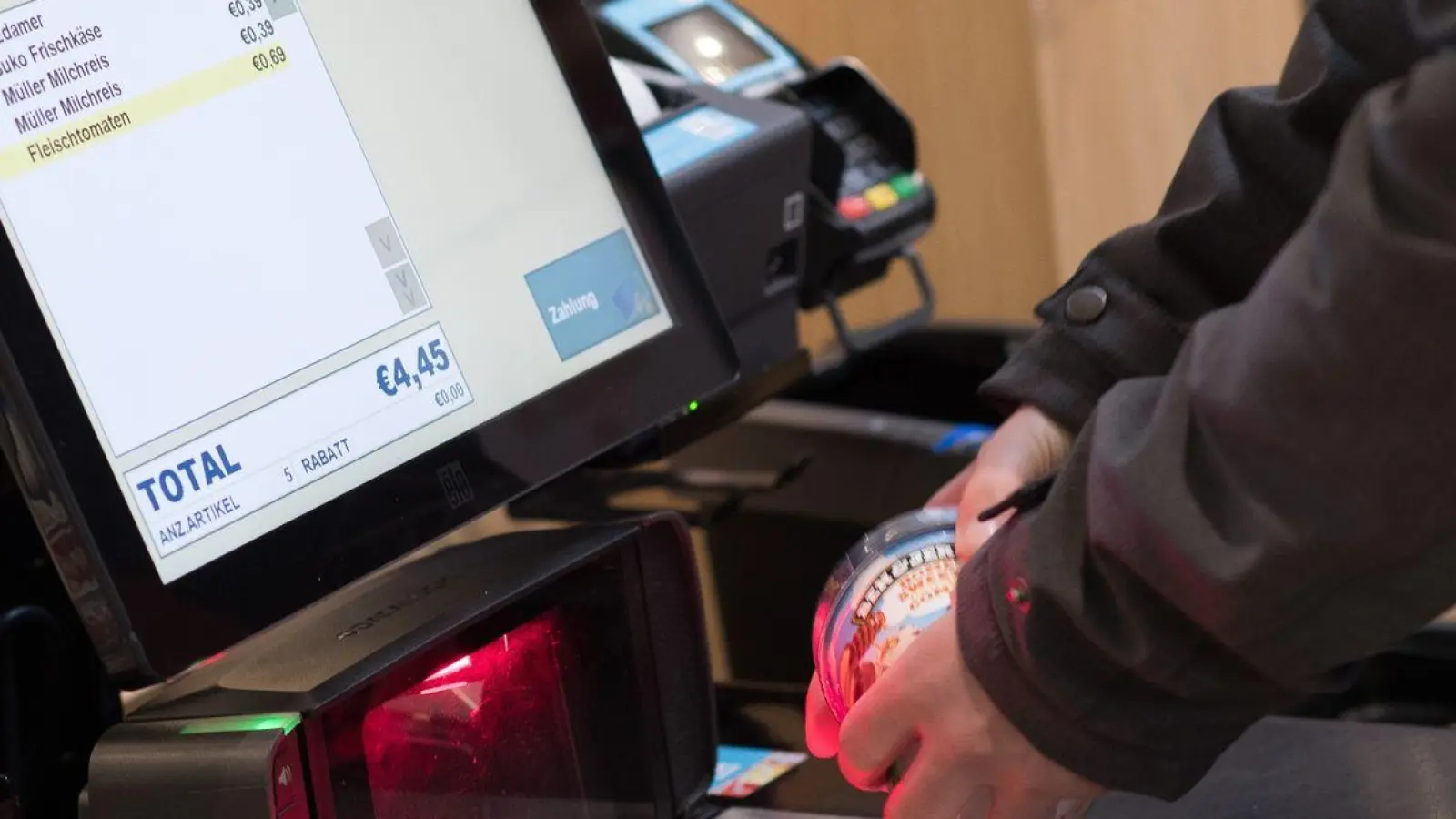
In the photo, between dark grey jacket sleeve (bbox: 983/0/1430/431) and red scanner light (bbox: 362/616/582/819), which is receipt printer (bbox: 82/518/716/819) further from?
dark grey jacket sleeve (bbox: 983/0/1430/431)

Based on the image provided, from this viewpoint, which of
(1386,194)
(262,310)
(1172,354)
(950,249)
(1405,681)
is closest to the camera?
(1386,194)

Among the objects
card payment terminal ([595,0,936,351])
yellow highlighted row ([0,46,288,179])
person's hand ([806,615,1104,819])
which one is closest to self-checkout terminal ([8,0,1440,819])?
yellow highlighted row ([0,46,288,179])

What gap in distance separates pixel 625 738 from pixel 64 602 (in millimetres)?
259

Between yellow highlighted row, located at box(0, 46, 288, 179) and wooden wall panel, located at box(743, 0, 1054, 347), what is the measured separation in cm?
137

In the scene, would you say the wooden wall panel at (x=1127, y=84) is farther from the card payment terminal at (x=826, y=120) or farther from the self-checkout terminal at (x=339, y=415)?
the self-checkout terminal at (x=339, y=415)

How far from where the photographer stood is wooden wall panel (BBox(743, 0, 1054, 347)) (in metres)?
2.07

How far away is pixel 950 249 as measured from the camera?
7.45ft

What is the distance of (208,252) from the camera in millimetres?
634

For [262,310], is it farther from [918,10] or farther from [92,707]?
[918,10]

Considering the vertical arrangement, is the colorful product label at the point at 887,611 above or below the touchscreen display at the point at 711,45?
below

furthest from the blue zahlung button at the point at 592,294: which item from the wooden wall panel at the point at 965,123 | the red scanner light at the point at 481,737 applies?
the wooden wall panel at the point at 965,123

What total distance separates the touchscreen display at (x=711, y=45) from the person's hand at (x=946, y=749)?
24.8 inches

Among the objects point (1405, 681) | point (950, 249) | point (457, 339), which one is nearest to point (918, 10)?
point (950, 249)

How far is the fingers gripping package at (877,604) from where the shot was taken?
2.13 feet
